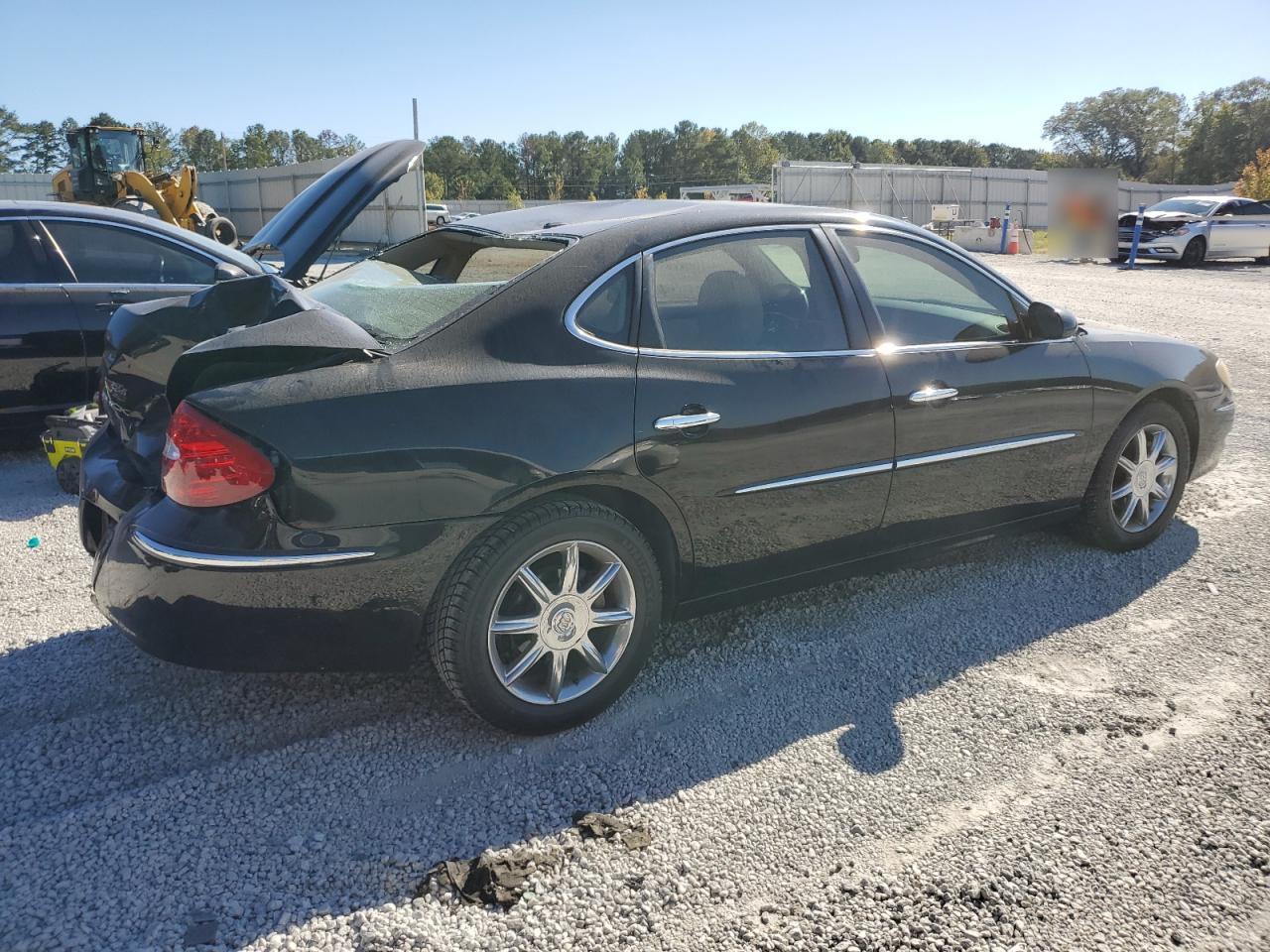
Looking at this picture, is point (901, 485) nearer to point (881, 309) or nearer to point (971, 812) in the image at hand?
point (881, 309)

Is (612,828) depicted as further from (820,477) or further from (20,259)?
(20,259)

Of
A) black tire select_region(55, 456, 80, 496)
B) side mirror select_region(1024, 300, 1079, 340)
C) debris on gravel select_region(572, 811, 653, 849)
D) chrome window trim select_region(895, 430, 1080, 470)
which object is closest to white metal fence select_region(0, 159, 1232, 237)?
black tire select_region(55, 456, 80, 496)

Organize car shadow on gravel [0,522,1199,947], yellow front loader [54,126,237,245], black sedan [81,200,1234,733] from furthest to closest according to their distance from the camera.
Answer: yellow front loader [54,126,237,245]
black sedan [81,200,1234,733]
car shadow on gravel [0,522,1199,947]

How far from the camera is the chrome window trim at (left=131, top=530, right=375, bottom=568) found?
2.69 metres

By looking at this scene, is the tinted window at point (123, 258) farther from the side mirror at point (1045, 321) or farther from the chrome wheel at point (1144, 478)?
the chrome wheel at point (1144, 478)

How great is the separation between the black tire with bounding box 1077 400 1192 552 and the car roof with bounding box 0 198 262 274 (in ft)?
16.7

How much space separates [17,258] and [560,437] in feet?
16.0

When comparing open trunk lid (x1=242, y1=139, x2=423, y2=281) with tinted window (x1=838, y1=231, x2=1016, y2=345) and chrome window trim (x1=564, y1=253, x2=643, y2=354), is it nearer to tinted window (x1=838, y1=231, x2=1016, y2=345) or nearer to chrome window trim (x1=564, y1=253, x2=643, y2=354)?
chrome window trim (x1=564, y1=253, x2=643, y2=354)

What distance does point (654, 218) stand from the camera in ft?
11.4

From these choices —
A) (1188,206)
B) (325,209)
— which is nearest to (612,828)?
(325,209)

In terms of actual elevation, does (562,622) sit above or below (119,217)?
below

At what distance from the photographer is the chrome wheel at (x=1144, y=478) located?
180 inches

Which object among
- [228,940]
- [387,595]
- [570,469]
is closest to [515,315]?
[570,469]

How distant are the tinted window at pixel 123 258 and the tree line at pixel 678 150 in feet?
196
